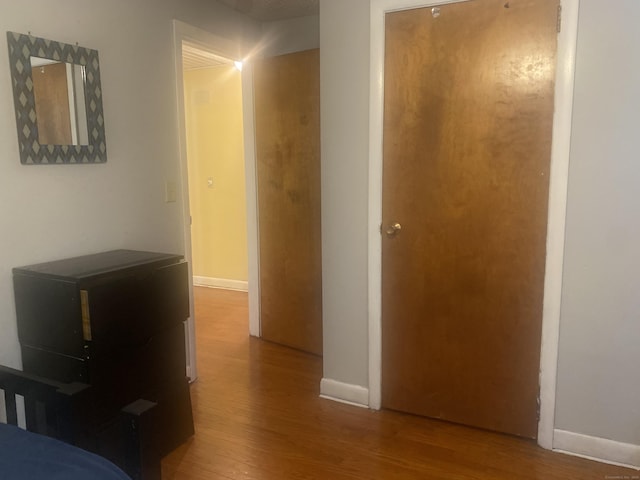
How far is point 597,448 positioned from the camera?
2.13 metres

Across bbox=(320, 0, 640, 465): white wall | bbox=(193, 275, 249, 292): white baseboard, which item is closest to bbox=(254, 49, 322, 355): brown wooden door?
bbox=(320, 0, 640, 465): white wall

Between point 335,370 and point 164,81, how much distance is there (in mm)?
1826

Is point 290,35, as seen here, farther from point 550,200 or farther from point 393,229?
point 550,200

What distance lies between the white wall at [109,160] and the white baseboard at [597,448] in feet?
7.11

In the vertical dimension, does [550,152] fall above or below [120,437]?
above

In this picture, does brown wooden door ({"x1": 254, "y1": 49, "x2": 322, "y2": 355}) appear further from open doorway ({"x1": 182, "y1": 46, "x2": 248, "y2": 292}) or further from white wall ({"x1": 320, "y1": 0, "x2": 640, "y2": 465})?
open doorway ({"x1": 182, "y1": 46, "x2": 248, "y2": 292})

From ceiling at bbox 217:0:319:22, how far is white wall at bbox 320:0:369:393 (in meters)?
0.64

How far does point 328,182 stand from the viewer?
8.49ft

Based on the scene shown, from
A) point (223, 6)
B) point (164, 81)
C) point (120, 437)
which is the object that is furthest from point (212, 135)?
point (120, 437)

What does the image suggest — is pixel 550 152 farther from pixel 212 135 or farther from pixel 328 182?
pixel 212 135

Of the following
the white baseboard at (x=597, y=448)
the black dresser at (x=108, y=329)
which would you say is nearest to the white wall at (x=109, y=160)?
the black dresser at (x=108, y=329)

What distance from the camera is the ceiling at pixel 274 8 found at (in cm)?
299

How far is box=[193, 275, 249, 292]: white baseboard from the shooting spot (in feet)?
16.6

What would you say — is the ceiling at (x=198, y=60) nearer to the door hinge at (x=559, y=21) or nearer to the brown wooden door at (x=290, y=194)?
the brown wooden door at (x=290, y=194)
